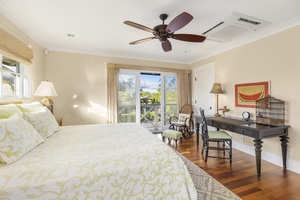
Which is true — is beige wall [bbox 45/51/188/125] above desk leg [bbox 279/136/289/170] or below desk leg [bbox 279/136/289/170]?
above

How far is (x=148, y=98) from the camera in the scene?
5.05 meters

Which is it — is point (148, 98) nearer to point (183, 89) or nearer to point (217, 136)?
point (183, 89)

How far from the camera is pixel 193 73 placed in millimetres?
4945

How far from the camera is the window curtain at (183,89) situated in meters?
4.89

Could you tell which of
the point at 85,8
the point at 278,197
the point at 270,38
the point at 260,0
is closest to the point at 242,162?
the point at 278,197

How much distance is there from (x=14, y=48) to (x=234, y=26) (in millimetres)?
3478

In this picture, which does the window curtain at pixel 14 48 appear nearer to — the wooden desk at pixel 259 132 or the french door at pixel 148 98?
the french door at pixel 148 98

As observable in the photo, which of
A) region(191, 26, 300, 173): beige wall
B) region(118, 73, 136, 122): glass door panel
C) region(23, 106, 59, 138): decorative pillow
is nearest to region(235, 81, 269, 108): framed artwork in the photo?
region(191, 26, 300, 173): beige wall

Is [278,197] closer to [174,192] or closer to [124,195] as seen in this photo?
[174,192]

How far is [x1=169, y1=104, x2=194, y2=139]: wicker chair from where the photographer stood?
4.25 m

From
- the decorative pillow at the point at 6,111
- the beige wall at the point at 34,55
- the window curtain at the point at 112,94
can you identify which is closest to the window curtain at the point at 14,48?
the beige wall at the point at 34,55

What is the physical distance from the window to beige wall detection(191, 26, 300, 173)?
436cm

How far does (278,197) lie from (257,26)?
8.44ft

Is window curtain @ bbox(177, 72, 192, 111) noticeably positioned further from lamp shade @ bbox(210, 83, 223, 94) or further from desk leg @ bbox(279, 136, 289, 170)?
desk leg @ bbox(279, 136, 289, 170)
